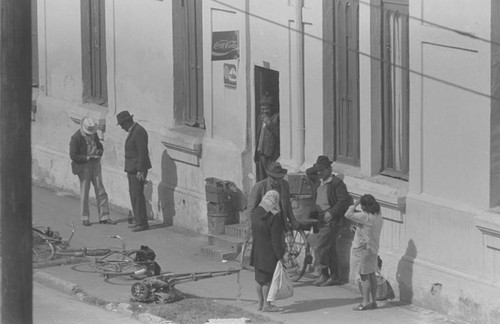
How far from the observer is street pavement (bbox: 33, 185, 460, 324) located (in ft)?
48.0

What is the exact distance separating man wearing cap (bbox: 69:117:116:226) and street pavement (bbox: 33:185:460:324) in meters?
0.26

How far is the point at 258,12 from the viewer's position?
57.9ft

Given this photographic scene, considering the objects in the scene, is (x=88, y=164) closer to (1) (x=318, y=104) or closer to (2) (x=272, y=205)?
(1) (x=318, y=104)

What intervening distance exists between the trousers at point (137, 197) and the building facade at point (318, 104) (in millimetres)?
605

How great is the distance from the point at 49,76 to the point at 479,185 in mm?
11187

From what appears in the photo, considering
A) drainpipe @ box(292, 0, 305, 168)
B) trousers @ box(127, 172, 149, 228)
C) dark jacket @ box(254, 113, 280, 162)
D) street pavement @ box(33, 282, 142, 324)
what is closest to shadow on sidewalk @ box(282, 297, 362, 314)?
street pavement @ box(33, 282, 142, 324)

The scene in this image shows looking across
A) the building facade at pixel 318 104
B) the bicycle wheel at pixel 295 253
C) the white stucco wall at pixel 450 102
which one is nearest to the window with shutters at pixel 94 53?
the building facade at pixel 318 104

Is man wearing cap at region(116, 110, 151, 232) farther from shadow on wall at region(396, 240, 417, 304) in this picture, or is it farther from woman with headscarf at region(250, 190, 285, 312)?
shadow on wall at region(396, 240, 417, 304)

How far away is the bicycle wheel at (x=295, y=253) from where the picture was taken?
53.5 feet

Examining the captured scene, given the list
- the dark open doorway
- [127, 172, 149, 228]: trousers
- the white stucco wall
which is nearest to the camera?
the white stucco wall

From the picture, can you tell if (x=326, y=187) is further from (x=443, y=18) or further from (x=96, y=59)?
(x=96, y=59)

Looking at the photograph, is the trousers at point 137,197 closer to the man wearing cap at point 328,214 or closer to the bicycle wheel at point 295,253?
the bicycle wheel at point 295,253

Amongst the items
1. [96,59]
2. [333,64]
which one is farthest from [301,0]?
[96,59]

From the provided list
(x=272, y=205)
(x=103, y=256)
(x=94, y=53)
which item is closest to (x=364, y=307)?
(x=272, y=205)
